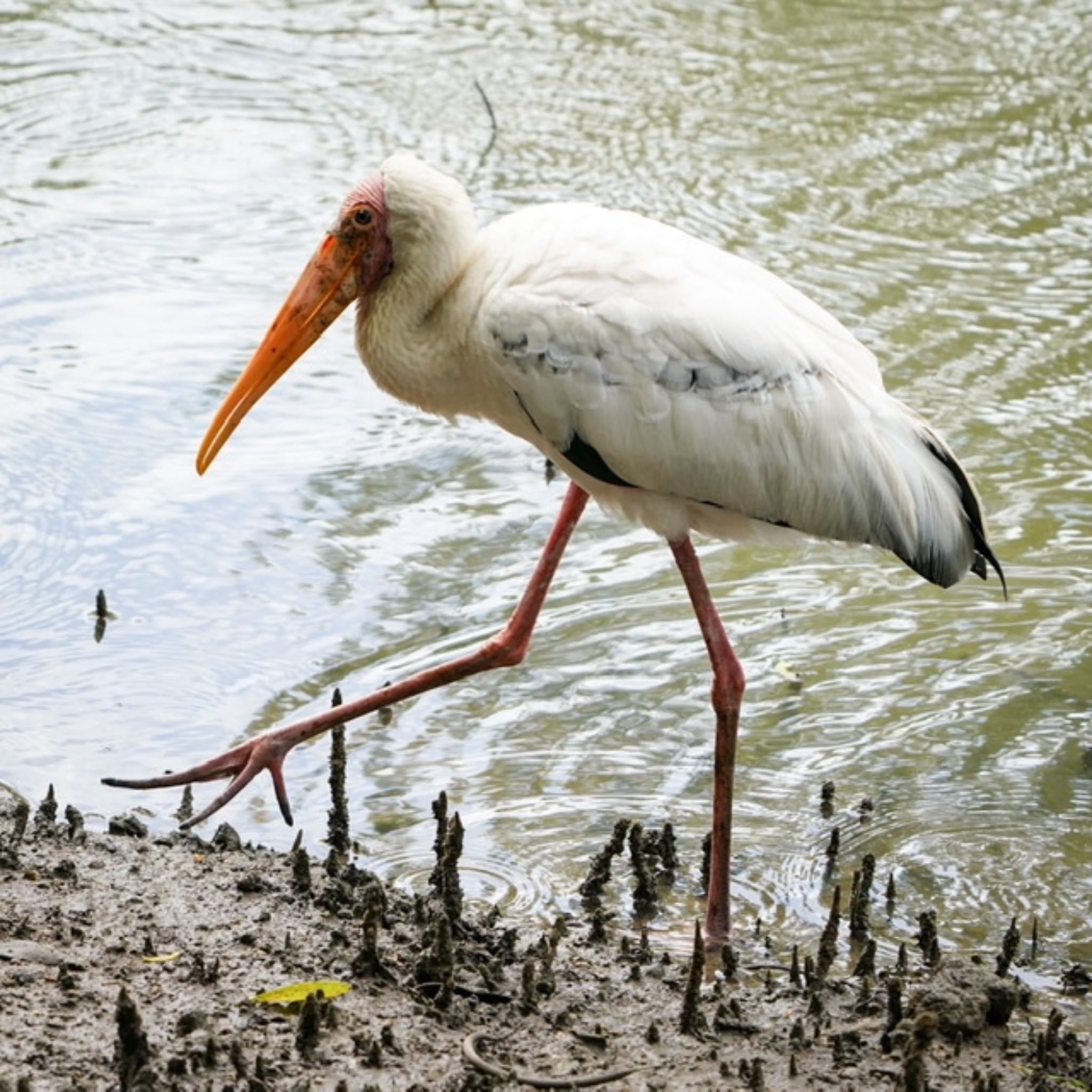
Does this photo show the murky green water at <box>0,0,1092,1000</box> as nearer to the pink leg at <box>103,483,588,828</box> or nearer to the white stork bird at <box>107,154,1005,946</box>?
the pink leg at <box>103,483,588,828</box>

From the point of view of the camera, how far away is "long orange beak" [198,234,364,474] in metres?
5.96

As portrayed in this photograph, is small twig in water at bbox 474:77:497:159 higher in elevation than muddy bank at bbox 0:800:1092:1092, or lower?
higher

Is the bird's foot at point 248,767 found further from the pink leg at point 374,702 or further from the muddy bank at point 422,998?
the muddy bank at point 422,998

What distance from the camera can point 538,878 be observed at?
580 centimetres

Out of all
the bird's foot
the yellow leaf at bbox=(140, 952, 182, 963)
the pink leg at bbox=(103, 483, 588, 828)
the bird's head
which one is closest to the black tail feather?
the pink leg at bbox=(103, 483, 588, 828)

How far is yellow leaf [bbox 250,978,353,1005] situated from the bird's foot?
992 mm

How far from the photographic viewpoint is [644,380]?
18.3 feet

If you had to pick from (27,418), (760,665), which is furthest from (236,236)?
(760,665)

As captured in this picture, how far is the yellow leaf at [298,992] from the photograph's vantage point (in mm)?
4738

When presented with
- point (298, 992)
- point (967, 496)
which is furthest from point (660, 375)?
point (298, 992)

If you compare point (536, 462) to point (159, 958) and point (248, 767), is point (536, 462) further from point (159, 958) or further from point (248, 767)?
point (159, 958)

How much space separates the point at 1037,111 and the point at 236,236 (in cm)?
469

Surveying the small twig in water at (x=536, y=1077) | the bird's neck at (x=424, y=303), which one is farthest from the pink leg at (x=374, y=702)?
the small twig in water at (x=536, y=1077)

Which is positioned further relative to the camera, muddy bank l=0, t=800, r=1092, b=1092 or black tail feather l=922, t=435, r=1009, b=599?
black tail feather l=922, t=435, r=1009, b=599
